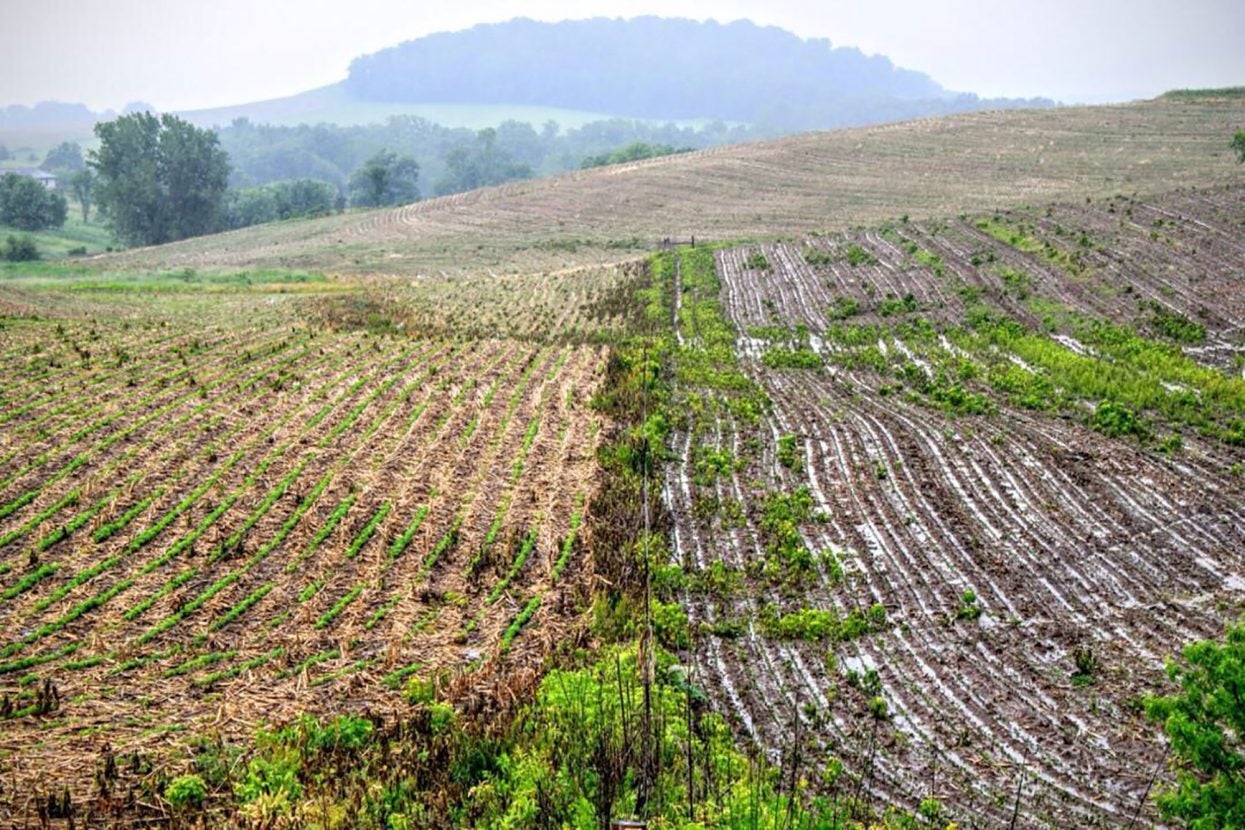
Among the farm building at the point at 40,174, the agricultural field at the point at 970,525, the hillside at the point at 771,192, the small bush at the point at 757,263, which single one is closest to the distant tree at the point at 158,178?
the hillside at the point at 771,192

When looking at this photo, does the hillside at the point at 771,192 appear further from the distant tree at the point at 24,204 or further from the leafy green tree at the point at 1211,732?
the leafy green tree at the point at 1211,732

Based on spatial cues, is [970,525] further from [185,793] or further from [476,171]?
[476,171]

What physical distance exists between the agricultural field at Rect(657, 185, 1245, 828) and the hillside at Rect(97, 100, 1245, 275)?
18.5 m

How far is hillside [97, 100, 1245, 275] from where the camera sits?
4322cm

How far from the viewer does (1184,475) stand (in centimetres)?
1407

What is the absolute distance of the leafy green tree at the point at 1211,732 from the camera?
18.8 feet

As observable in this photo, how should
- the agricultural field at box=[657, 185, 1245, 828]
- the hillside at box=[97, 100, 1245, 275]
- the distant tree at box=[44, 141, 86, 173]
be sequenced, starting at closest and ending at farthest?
1. the agricultural field at box=[657, 185, 1245, 828]
2. the hillside at box=[97, 100, 1245, 275]
3. the distant tree at box=[44, 141, 86, 173]

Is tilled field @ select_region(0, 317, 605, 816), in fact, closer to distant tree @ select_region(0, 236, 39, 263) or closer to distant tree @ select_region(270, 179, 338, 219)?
distant tree @ select_region(0, 236, 39, 263)

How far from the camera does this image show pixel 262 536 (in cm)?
1171

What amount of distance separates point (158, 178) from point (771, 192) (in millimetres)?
56755

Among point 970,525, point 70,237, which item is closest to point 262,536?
point 970,525

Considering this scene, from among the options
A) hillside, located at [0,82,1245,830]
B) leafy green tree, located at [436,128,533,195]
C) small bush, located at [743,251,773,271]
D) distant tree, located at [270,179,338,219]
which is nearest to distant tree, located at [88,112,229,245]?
distant tree, located at [270,179,338,219]

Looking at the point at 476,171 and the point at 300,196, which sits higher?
the point at 476,171

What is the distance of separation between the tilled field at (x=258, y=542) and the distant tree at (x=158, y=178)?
63210 mm
